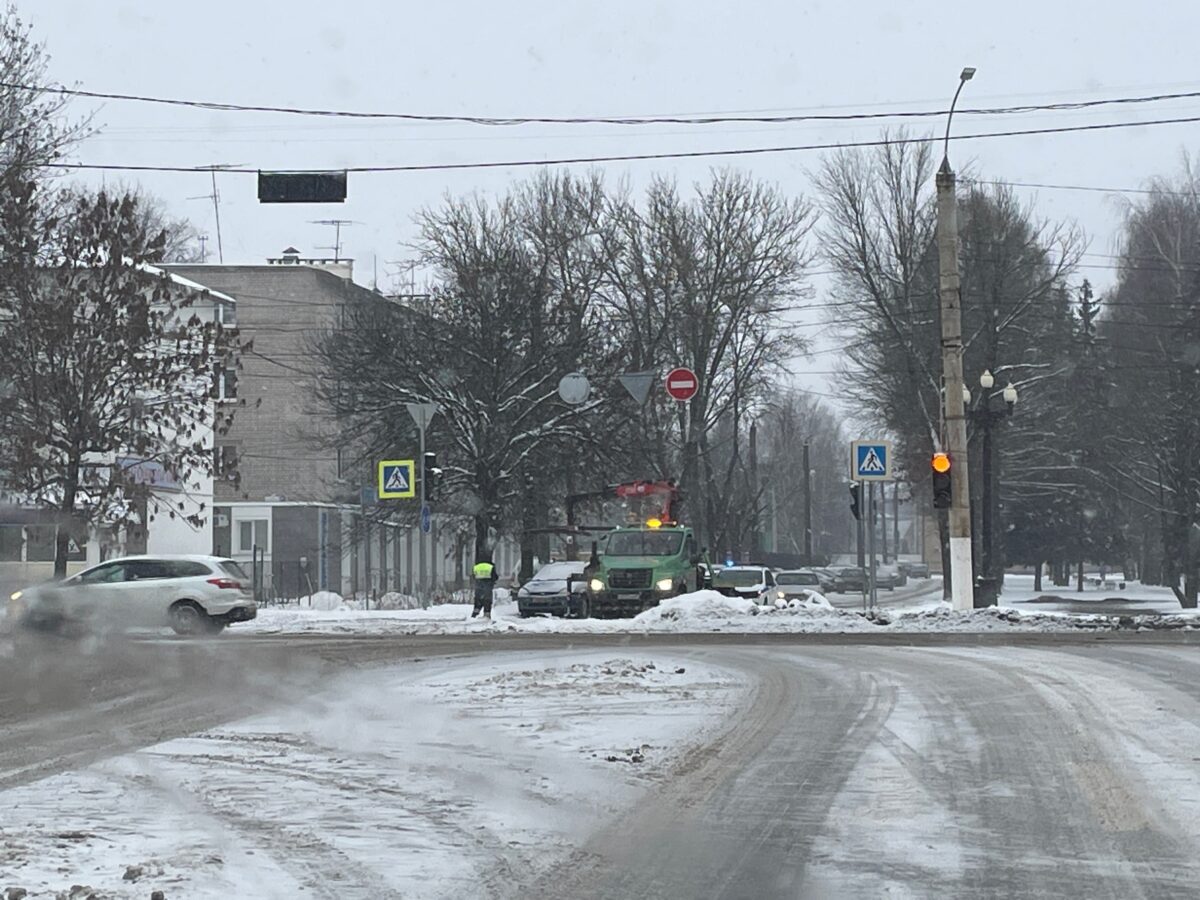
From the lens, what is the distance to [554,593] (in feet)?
124

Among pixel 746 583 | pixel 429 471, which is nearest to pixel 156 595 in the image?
pixel 429 471

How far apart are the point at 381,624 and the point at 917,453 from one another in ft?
97.1

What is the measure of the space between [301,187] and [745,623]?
11295 mm

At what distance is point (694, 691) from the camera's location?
16.2 m

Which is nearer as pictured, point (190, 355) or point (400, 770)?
point (400, 770)

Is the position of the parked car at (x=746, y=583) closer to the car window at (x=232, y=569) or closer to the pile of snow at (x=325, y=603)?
the pile of snow at (x=325, y=603)

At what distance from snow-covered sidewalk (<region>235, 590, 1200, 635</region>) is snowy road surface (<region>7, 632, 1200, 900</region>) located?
31.2 ft

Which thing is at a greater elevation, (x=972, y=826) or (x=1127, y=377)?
(x=1127, y=377)

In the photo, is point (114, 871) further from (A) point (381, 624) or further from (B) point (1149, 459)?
(B) point (1149, 459)

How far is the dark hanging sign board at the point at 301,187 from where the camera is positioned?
75.8ft

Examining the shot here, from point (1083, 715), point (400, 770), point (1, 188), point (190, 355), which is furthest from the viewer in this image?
point (190, 355)

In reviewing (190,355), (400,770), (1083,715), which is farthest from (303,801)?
(190,355)

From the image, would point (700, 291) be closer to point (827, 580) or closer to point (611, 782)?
point (827, 580)

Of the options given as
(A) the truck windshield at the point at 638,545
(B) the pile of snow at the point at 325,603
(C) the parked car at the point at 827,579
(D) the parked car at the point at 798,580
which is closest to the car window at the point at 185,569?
(A) the truck windshield at the point at 638,545
